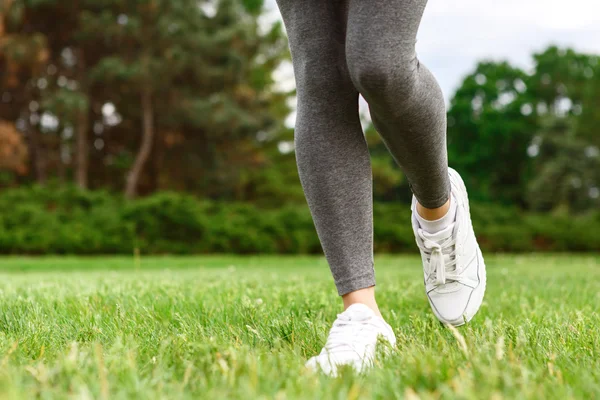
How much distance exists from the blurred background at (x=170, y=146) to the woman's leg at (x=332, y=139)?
38.6 feet

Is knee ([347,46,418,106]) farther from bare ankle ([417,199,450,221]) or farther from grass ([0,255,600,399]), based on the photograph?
grass ([0,255,600,399])

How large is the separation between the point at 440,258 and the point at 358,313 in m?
0.41

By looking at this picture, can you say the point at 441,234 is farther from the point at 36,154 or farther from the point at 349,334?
the point at 36,154

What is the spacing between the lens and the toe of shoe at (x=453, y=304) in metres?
1.74

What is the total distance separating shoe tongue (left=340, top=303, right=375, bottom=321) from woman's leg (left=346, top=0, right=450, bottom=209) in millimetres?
397

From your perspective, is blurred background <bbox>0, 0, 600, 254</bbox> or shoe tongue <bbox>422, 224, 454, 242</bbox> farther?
blurred background <bbox>0, 0, 600, 254</bbox>

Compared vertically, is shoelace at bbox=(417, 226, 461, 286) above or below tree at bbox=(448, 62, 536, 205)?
below

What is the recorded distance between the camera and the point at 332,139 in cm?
154

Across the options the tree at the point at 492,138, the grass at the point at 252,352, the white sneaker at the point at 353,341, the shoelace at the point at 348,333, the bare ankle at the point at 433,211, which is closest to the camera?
the grass at the point at 252,352

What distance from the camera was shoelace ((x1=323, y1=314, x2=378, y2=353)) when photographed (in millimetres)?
1308

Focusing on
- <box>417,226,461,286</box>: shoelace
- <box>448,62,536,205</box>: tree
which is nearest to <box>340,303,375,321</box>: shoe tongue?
<box>417,226,461,286</box>: shoelace

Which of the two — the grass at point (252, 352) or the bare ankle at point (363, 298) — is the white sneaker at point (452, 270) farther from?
the bare ankle at point (363, 298)

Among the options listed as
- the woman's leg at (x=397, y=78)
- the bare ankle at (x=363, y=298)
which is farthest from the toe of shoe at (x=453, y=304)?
the woman's leg at (x=397, y=78)

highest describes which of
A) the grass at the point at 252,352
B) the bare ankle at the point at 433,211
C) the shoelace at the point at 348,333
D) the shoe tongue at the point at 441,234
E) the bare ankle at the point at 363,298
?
the bare ankle at the point at 433,211
